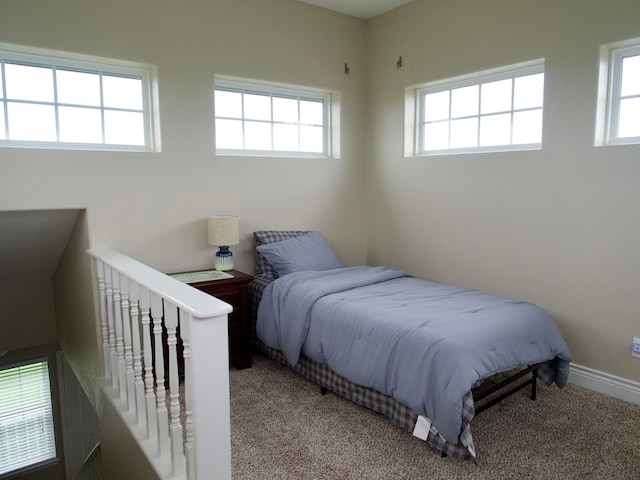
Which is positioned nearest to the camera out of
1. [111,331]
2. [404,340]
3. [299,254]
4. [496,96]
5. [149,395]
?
[149,395]

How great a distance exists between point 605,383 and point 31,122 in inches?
154

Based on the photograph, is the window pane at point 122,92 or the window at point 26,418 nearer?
the window pane at point 122,92

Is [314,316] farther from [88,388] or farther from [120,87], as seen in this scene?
[120,87]

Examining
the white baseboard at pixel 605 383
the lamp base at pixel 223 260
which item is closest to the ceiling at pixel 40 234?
the lamp base at pixel 223 260

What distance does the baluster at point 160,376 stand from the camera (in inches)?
71.6

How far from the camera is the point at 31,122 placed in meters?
2.90

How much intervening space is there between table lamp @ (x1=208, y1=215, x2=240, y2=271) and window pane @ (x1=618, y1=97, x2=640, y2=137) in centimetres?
256

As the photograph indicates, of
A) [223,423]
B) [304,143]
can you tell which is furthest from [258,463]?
[304,143]

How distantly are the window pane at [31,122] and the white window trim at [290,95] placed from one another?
1104 millimetres

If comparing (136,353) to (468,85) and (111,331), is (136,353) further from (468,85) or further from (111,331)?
(468,85)

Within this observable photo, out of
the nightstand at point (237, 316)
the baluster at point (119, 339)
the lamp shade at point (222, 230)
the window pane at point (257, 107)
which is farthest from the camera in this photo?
the window pane at point (257, 107)

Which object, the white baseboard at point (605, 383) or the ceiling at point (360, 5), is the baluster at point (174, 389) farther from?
the ceiling at point (360, 5)

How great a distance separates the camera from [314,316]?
2850 mm

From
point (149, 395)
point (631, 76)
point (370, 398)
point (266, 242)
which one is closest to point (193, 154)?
point (266, 242)
